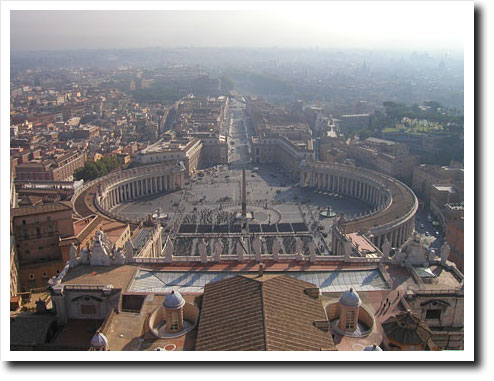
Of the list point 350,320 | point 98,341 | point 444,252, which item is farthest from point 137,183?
point 350,320

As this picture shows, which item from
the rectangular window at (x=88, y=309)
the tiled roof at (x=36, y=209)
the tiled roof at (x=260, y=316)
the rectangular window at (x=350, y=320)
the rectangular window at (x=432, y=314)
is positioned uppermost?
the tiled roof at (x=36, y=209)

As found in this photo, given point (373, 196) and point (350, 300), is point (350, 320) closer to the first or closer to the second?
point (350, 300)

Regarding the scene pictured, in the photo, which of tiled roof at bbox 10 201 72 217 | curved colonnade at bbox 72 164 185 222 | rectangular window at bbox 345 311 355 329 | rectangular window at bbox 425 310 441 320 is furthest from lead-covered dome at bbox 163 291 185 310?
curved colonnade at bbox 72 164 185 222

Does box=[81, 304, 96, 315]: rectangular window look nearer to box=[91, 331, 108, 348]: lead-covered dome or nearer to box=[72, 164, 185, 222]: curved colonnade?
box=[91, 331, 108, 348]: lead-covered dome

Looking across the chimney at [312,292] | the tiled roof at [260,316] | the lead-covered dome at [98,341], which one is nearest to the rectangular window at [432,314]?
the chimney at [312,292]

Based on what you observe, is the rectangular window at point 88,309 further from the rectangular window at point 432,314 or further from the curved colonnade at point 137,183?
the curved colonnade at point 137,183

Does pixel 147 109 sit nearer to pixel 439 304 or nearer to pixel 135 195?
pixel 135 195
